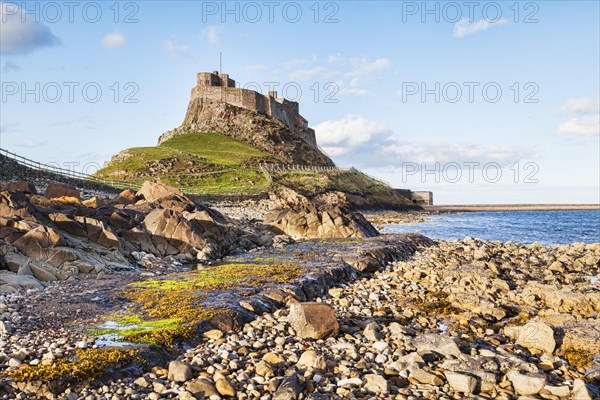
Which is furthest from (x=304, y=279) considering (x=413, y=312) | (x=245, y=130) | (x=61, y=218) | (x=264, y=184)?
(x=245, y=130)

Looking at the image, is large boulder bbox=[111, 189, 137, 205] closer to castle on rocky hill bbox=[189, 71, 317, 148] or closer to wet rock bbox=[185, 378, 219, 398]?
wet rock bbox=[185, 378, 219, 398]

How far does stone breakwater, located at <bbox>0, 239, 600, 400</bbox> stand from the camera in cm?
879

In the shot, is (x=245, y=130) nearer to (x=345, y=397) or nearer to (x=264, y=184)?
(x=264, y=184)

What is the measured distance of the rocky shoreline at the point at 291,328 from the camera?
8.87m

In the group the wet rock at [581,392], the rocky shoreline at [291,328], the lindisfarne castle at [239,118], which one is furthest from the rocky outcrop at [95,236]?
the lindisfarne castle at [239,118]

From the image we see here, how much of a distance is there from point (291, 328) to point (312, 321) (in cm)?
60

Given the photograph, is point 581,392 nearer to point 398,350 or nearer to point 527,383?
point 527,383

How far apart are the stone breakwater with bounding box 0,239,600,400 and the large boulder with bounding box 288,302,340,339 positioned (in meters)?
0.03

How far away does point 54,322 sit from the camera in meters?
11.7

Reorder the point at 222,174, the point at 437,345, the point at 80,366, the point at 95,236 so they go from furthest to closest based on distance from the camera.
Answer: the point at 222,174, the point at 95,236, the point at 437,345, the point at 80,366

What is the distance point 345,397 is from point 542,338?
6131 millimetres

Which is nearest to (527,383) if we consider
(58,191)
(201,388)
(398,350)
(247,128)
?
(398,350)

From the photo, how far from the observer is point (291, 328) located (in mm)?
12062

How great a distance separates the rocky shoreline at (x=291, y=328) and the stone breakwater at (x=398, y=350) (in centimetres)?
4
